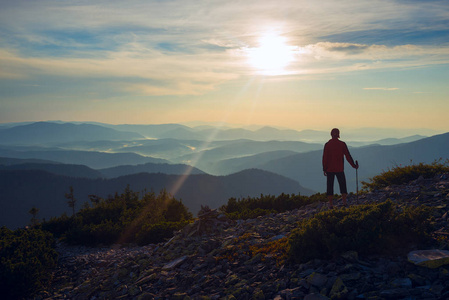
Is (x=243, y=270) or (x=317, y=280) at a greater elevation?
(x=317, y=280)

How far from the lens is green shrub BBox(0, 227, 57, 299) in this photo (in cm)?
946

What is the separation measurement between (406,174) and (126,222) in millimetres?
14045

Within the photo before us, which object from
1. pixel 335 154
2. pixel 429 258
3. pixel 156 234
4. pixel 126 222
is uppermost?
pixel 335 154

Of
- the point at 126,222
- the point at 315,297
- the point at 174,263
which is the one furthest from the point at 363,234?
the point at 126,222

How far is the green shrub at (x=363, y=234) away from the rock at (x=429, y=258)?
1.51 feet

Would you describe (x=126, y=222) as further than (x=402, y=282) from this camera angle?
Yes

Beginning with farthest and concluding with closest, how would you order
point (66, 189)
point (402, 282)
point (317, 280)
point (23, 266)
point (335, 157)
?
point (66, 189) < point (335, 157) < point (23, 266) < point (317, 280) < point (402, 282)

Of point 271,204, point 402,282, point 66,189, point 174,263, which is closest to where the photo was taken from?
point 402,282

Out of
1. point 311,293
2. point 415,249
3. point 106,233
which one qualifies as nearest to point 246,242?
point 311,293

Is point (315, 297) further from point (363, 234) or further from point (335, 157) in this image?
point (335, 157)

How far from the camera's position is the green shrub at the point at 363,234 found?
22.0 feet

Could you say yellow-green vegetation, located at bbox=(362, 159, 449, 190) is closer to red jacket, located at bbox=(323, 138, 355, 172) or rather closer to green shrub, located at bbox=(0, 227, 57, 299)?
red jacket, located at bbox=(323, 138, 355, 172)

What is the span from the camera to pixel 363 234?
6.71m

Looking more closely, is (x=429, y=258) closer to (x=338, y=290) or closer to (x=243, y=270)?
(x=338, y=290)
